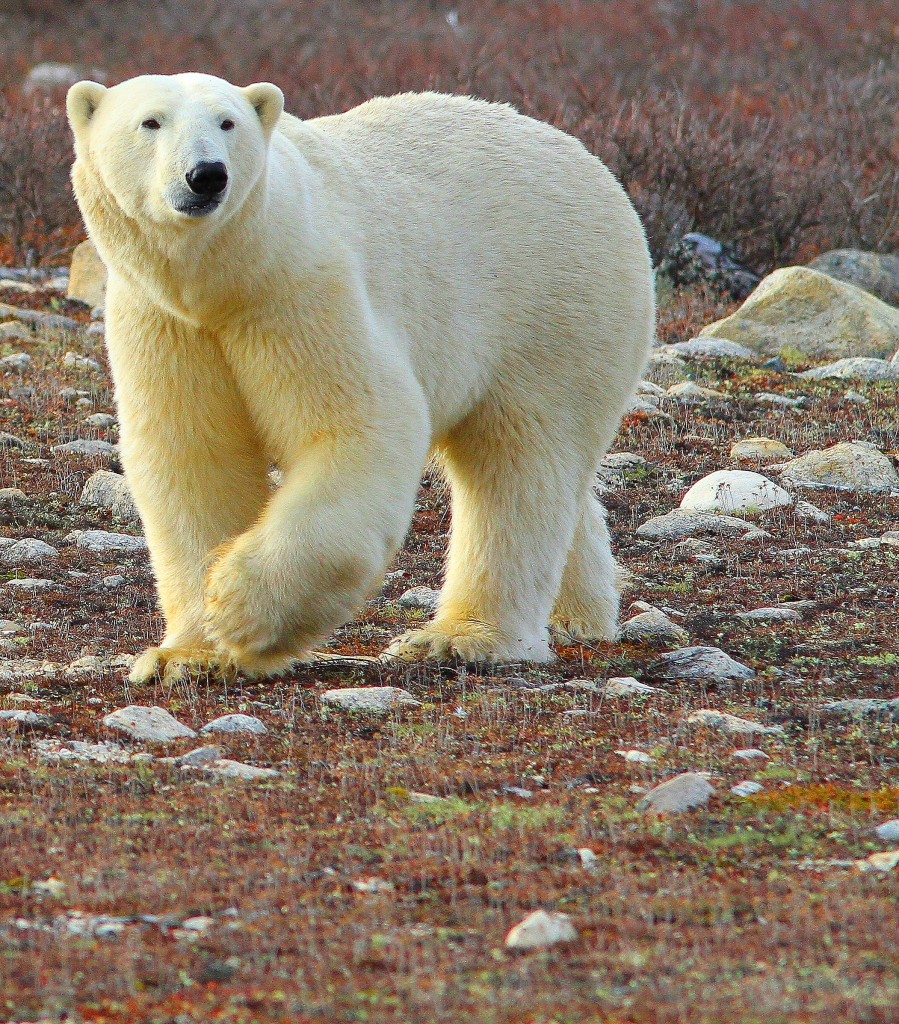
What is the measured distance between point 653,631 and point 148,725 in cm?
195

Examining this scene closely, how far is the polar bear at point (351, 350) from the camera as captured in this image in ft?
13.0

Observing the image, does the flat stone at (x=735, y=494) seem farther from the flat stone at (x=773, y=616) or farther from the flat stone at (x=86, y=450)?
the flat stone at (x=86, y=450)

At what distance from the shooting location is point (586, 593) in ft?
17.3

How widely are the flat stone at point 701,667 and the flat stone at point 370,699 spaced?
2.68 ft

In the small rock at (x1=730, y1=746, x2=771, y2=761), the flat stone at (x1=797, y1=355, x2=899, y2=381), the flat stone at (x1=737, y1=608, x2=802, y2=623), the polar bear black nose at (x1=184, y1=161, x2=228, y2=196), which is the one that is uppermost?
the polar bear black nose at (x1=184, y1=161, x2=228, y2=196)

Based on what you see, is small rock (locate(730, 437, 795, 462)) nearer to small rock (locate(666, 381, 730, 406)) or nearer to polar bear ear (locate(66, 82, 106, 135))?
small rock (locate(666, 381, 730, 406))

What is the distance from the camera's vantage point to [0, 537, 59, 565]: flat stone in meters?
5.74

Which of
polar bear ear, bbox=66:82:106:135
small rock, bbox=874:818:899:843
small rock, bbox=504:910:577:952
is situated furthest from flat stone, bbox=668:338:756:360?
small rock, bbox=504:910:577:952

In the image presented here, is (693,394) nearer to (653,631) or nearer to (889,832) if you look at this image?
(653,631)

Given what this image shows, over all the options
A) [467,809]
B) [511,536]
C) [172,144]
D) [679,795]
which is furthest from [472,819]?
[511,536]

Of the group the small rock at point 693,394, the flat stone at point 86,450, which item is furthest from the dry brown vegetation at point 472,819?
the small rock at point 693,394

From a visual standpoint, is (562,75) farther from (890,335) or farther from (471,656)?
(471,656)

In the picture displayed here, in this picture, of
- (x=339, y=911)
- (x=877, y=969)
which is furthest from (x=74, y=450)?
(x=877, y=969)

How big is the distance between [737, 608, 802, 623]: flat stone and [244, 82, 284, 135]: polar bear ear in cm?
225
